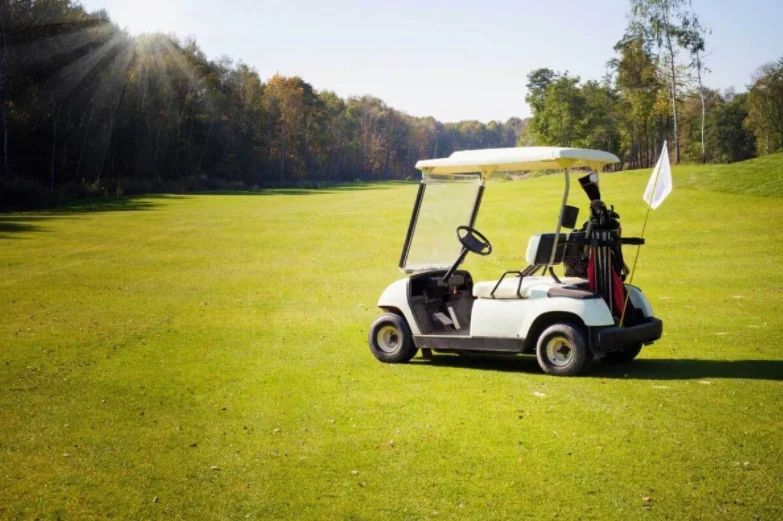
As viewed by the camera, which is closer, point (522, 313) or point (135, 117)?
point (522, 313)

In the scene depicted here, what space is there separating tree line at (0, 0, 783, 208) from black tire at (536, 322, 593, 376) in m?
39.4

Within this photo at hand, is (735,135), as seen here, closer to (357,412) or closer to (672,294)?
(672,294)

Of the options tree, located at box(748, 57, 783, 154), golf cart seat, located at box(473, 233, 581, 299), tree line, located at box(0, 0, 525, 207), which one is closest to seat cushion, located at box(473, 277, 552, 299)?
golf cart seat, located at box(473, 233, 581, 299)

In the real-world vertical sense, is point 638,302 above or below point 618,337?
above

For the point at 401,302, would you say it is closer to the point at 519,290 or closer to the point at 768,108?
the point at 519,290

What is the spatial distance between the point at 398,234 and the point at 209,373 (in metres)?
20.5

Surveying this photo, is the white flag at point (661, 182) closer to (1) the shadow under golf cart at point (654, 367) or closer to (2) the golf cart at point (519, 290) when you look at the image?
(2) the golf cart at point (519, 290)

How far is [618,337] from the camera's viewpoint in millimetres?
9258

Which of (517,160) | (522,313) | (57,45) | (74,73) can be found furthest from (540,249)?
(74,73)

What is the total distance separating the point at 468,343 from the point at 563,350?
1.18 meters

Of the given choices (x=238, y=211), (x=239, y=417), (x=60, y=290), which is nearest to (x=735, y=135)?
(x=238, y=211)

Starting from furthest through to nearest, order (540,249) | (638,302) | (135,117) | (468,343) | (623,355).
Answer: (135,117), (623,355), (638,302), (468,343), (540,249)

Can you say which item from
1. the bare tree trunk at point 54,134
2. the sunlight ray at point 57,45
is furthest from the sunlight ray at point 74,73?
the sunlight ray at point 57,45

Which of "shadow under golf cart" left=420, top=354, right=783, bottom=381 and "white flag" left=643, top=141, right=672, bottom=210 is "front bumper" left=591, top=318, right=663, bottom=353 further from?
"white flag" left=643, top=141, right=672, bottom=210
